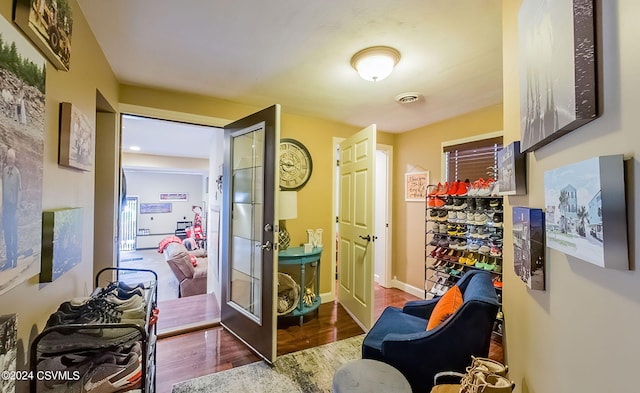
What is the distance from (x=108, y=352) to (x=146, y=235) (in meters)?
9.29

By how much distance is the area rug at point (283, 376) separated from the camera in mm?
1965

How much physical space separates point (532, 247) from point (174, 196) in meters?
10.2

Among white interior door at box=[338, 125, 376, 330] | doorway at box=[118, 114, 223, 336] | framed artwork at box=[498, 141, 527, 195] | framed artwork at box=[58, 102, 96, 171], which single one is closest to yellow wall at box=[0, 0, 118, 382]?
framed artwork at box=[58, 102, 96, 171]

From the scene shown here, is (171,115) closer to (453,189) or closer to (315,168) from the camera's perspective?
(315,168)

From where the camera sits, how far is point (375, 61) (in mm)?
1966

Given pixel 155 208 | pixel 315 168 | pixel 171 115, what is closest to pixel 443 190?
pixel 315 168

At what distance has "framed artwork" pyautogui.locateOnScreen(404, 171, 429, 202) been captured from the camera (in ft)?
12.4

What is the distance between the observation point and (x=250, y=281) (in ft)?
8.55

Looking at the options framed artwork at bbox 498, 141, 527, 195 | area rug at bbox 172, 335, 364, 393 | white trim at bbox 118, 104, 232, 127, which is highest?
white trim at bbox 118, 104, 232, 127

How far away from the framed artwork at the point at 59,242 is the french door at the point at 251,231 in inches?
47.4

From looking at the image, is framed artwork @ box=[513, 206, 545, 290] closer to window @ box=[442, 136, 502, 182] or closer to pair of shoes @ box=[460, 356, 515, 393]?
pair of shoes @ box=[460, 356, 515, 393]

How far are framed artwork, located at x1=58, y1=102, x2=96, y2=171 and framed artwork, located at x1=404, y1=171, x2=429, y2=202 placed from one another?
11.4ft

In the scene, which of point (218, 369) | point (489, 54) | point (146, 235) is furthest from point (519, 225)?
point (146, 235)

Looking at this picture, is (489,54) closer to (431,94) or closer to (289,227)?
(431,94)
